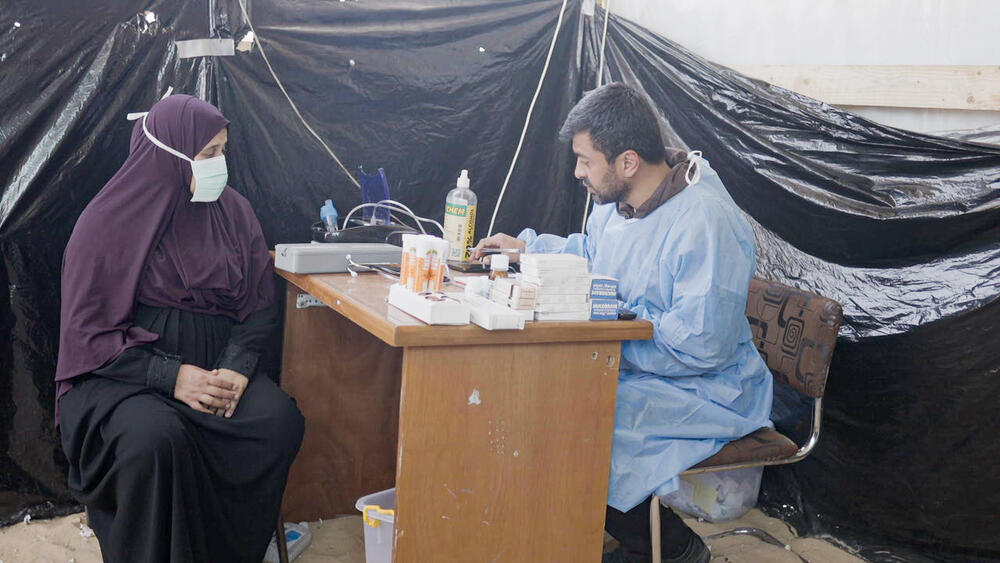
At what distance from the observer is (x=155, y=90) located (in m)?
2.51

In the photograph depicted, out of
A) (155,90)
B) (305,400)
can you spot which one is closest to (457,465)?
(305,400)

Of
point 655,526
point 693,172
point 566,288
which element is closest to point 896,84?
point 693,172

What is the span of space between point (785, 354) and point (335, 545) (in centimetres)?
147

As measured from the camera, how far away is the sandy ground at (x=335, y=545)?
2367 mm

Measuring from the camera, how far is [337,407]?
2662 mm

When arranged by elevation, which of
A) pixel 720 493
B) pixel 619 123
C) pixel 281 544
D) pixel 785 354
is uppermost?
pixel 619 123

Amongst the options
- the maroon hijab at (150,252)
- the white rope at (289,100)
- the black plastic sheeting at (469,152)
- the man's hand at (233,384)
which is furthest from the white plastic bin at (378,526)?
the white rope at (289,100)

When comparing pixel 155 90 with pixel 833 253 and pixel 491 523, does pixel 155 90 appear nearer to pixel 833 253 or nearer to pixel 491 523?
pixel 491 523

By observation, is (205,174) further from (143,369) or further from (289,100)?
(289,100)

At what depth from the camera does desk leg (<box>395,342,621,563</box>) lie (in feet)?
5.48

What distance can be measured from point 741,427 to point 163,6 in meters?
2.03

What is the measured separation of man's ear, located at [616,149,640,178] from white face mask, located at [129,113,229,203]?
1.04 metres

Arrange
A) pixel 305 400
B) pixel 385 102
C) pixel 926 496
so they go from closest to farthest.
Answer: pixel 926 496
pixel 305 400
pixel 385 102

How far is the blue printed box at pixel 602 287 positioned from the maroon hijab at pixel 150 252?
101 centimetres
